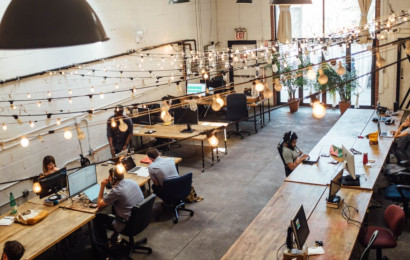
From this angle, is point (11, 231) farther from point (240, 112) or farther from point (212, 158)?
point (240, 112)

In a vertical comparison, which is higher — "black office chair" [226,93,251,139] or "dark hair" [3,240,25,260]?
"black office chair" [226,93,251,139]

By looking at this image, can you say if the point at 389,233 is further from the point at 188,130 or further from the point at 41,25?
the point at 188,130

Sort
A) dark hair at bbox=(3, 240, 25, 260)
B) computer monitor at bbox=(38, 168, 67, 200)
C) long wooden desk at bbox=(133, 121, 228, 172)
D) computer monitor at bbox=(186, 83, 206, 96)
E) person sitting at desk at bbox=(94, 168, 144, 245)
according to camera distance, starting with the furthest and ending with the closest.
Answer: computer monitor at bbox=(186, 83, 206, 96), long wooden desk at bbox=(133, 121, 228, 172), computer monitor at bbox=(38, 168, 67, 200), person sitting at desk at bbox=(94, 168, 144, 245), dark hair at bbox=(3, 240, 25, 260)

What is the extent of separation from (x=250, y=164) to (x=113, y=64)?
3821mm

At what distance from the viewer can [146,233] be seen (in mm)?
6957

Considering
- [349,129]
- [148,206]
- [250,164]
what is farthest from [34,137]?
[349,129]

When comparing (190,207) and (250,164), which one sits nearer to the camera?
(190,207)

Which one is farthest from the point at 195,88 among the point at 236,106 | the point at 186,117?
the point at 186,117

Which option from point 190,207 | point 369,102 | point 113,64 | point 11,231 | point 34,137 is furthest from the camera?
point 369,102

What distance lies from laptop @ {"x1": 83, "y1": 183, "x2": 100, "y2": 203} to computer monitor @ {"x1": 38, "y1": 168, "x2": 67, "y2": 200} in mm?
358

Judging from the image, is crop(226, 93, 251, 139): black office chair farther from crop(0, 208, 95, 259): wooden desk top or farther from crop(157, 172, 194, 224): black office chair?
crop(0, 208, 95, 259): wooden desk top

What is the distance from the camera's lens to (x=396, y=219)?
5363 millimetres

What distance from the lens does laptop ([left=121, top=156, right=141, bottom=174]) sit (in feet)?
25.0

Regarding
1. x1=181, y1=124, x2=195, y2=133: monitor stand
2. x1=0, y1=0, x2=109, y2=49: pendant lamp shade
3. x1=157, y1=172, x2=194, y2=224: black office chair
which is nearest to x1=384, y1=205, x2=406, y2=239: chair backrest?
x1=157, y1=172, x2=194, y2=224: black office chair
